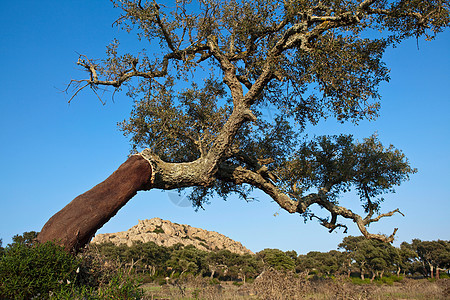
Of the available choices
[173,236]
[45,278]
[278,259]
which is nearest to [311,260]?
[278,259]

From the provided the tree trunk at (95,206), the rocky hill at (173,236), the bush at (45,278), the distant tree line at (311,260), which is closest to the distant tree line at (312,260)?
the distant tree line at (311,260)

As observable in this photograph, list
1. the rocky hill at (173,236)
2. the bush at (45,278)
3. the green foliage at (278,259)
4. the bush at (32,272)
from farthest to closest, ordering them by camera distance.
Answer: the rocky hill at (173,236) → the green foliage at (278,259) → the bush at (32,272) → the bush at (45,278)

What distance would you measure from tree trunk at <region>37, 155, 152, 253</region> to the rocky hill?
8803 centimetres

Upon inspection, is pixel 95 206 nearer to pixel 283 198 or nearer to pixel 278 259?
pixel 283 198

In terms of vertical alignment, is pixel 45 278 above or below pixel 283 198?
below

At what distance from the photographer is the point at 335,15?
1439 cm

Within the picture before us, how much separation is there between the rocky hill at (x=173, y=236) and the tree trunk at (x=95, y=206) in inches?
3466

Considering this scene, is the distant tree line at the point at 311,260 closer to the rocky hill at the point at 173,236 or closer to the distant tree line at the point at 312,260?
the distant tree line at the point at 312,260

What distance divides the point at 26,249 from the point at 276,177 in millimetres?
10770

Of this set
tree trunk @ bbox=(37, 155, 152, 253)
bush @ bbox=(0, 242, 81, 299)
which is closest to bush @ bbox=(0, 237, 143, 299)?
bush @ bbox=(0, 242, 81, 299)

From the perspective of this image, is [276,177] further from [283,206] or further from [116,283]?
[116,283]

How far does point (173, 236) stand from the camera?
11325 cm

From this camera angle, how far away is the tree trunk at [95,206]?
11.4 metres

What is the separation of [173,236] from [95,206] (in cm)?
10535
